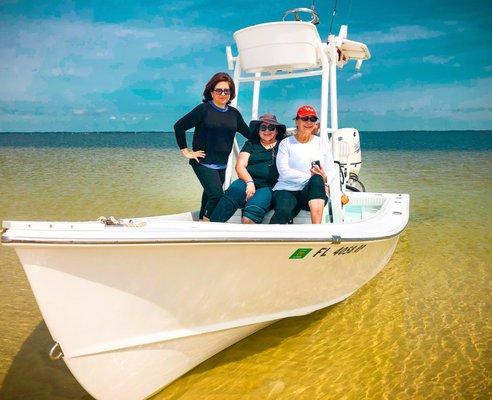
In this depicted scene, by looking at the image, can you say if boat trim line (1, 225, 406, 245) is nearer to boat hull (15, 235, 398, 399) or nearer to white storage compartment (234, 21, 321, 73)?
boat hull (15, 235, 398, 399)

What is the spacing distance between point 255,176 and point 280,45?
4.59ft

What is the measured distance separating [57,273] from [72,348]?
2.02ft

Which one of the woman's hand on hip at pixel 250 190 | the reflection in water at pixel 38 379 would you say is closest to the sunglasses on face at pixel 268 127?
the woman's hand on hip at pixel 250 190

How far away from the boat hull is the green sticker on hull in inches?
0.4

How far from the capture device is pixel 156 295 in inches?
135

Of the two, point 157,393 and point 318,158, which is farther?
point 318,158

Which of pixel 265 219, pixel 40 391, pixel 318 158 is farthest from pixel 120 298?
pixel 318 158

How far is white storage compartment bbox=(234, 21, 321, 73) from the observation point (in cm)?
475

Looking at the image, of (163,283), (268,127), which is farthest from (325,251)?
(268,127)

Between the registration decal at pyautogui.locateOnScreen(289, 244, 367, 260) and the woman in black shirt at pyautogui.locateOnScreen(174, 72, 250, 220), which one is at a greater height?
the woman in black shirt at pyautogui.locateOnScreen(174, 72, 250, 220)

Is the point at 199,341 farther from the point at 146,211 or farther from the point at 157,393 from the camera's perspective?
the point at 146,211

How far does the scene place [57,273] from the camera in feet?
10.1

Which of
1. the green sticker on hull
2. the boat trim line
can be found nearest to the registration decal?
the green sticker on hull

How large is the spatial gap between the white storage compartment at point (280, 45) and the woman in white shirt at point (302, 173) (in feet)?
2.03
